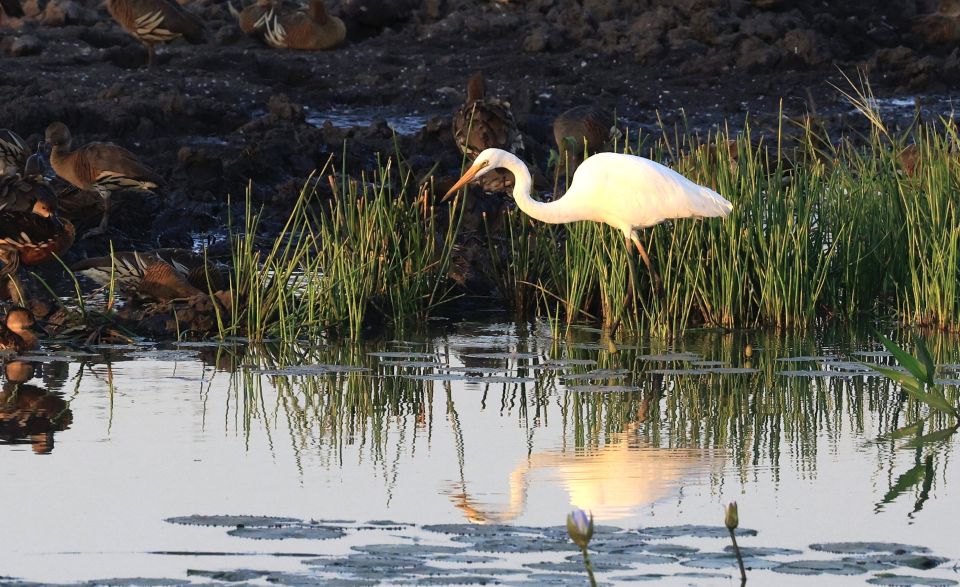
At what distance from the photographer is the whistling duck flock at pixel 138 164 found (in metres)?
10.6

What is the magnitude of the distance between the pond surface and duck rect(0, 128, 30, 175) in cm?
460

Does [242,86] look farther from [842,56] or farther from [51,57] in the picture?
[842,56]

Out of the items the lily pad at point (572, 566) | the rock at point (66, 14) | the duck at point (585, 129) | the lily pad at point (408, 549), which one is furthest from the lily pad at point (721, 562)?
the rock at point (66, 14)

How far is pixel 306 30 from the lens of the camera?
2047 centimetres

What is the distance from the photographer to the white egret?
1005 centimetres

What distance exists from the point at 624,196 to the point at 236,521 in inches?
198

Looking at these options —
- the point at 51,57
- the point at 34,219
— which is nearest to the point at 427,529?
the point at 34,219

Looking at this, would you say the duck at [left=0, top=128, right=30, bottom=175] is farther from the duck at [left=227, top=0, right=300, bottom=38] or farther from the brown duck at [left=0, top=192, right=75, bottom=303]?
the duck at [left=227, top=0, right=300, bottom=38]

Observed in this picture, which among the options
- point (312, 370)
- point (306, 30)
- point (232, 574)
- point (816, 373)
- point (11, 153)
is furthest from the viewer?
point (306, 30)

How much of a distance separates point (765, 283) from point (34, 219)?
14.3 ft

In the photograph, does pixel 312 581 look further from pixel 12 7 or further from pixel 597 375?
pixel 12 7

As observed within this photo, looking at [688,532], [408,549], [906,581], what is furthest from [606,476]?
[906,581]

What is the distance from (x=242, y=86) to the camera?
18.8 meters

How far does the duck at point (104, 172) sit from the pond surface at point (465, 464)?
4.57 m
